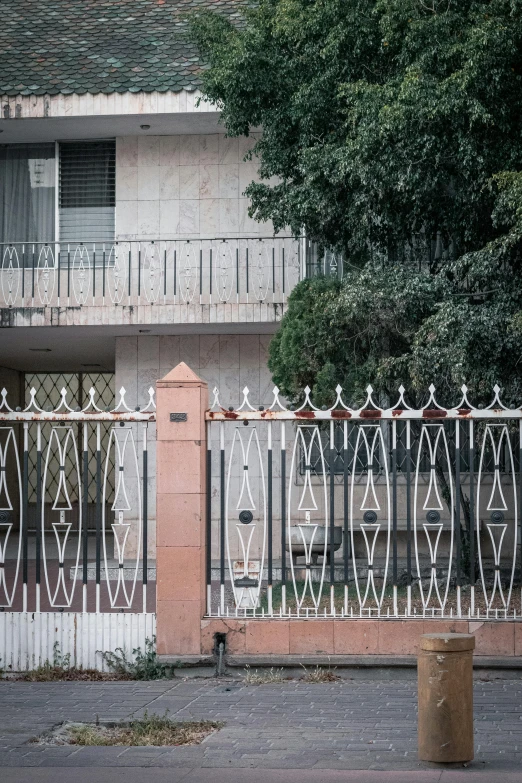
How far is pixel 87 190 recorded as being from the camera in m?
18.0

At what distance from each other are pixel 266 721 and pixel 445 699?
1542mm

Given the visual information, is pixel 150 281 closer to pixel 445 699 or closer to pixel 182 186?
pixel 182 186

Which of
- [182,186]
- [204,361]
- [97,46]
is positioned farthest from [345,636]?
[97,46]

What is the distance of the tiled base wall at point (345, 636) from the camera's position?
8.52m

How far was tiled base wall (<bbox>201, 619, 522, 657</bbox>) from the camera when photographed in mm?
8516

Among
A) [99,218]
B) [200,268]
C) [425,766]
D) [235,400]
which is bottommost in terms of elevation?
[425,766]

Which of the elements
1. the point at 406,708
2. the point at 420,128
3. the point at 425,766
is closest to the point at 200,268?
the point at 420,128

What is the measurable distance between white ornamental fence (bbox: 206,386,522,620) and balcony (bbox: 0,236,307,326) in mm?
2046

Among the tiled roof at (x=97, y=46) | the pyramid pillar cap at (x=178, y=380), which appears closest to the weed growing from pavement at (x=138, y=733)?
the pyramid pillar cap at (x=178, y=380)

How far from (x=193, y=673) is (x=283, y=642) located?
791 millimetres

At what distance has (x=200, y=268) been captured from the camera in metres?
16.7

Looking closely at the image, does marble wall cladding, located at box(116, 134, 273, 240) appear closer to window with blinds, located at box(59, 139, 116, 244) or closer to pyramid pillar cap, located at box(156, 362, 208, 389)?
window with blinds, located at box(59, 139, 116, 244)

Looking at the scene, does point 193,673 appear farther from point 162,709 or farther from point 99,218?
point 99,218

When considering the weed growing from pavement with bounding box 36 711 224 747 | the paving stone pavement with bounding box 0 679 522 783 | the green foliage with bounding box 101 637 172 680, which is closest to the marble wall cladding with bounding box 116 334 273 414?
the green foliage with bounding box 101 637 172 680
